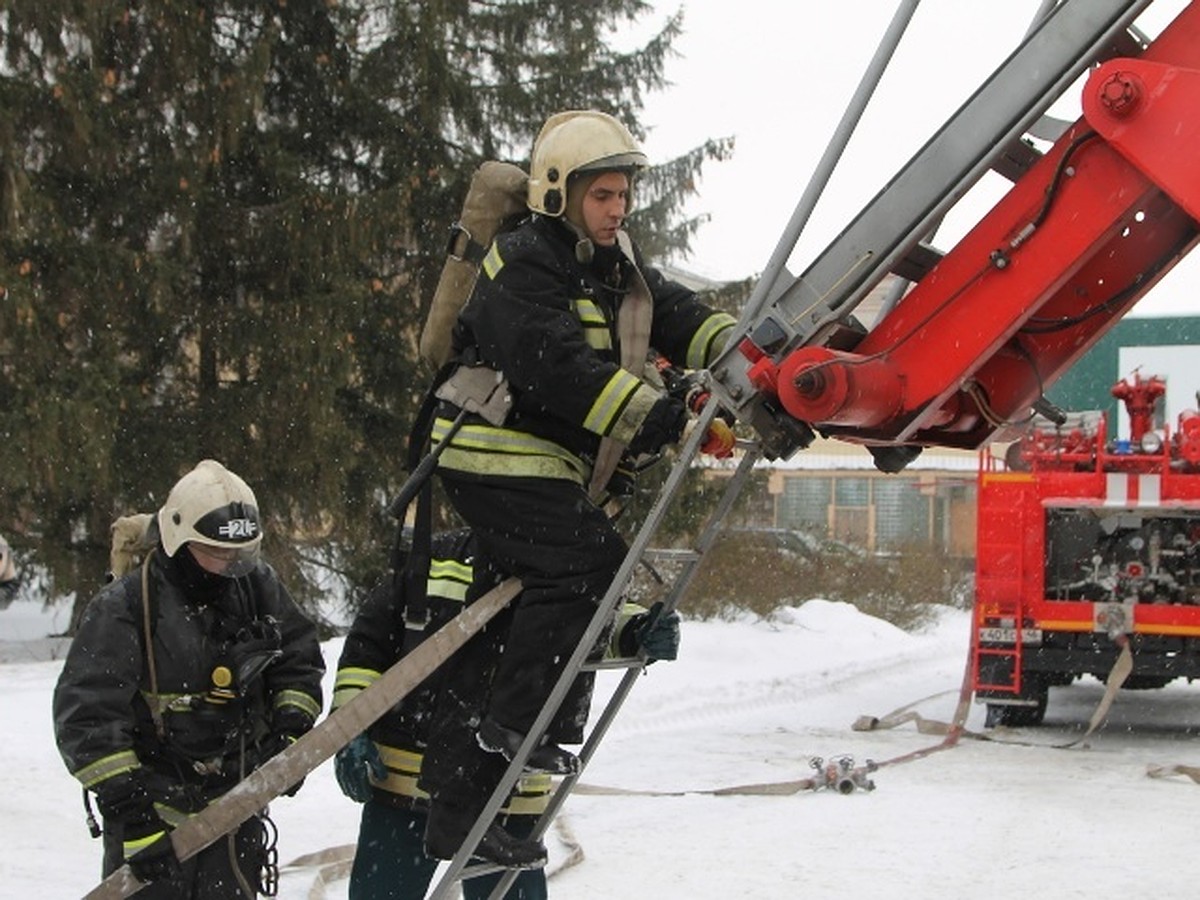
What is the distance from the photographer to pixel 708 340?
161 inches

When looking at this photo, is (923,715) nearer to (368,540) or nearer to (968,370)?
(368,540)

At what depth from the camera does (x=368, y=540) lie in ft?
50.3

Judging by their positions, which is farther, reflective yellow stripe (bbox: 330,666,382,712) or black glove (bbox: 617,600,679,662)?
reflective yellow stripe (bbox: 330,666,382,712)

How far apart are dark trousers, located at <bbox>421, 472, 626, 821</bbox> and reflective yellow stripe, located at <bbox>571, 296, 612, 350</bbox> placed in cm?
35

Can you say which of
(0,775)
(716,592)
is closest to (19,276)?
(0,775)

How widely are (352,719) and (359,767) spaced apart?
0.38 metres

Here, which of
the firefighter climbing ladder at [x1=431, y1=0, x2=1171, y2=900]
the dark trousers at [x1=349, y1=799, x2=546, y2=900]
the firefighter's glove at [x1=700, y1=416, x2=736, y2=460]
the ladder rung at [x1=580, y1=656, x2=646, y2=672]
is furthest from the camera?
the dark trousers at [x1=349, y1=799, x2=546, y2=900]

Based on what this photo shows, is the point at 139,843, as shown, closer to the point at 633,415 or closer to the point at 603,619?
the point at 603,619

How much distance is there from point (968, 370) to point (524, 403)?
3.29 ft

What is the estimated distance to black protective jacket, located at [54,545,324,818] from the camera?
13.3 ft

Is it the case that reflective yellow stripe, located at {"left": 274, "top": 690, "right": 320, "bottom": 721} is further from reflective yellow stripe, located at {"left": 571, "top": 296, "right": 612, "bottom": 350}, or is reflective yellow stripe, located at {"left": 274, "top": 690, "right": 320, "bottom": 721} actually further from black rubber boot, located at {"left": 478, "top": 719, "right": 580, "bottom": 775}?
reflective yellow stripe, located at {"left": 571, "top": 296, "right": 612, "bottom": 350}

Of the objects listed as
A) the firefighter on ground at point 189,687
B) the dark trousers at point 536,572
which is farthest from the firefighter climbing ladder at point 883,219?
the firefighter on ground at point 189,687

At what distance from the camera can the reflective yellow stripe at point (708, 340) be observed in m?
4.07

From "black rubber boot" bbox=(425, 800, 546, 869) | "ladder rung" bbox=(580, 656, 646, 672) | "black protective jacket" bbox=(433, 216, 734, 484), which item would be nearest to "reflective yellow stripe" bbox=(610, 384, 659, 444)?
"black protective jacket" bbox=(433, 216, 734, 484)
